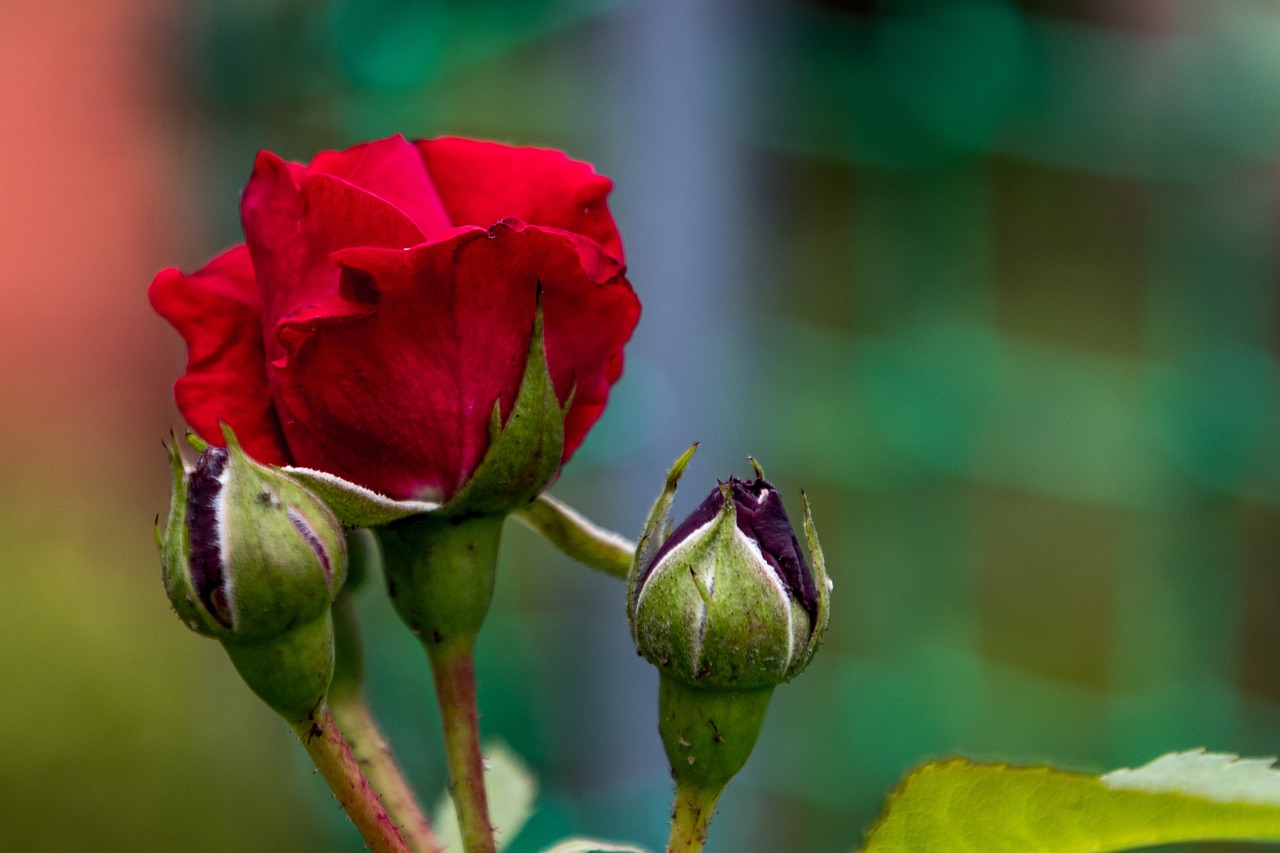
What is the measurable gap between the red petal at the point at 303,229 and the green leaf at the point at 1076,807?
157 millimetres

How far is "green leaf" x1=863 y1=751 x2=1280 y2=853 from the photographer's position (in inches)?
10.6

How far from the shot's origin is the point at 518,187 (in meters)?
0.34

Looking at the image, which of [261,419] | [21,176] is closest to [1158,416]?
[261,419]

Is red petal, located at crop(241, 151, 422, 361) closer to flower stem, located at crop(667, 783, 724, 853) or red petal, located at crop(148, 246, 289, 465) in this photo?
red petal, located at crop(148, 246, 289, 465)

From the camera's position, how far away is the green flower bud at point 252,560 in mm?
284

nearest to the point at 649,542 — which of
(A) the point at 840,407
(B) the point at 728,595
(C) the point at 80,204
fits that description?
(B) the point at 728,595

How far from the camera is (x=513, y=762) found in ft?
1.52

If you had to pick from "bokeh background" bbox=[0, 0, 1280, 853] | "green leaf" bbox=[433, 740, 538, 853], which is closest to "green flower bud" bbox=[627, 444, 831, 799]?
"green leaf" bbox=[433, 740, 538, 853]

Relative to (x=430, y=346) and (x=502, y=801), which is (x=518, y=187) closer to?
Answer: (x=430, y=346)

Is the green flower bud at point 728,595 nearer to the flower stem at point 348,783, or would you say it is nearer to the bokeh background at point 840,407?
the flower stem at point 348,783

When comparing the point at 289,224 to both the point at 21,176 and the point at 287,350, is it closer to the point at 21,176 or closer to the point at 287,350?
the point at 287,350

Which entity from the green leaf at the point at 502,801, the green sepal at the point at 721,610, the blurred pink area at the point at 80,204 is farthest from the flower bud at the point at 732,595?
the blurred pink area at the point at 80,204

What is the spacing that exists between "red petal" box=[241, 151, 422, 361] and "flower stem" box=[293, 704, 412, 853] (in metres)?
0.08

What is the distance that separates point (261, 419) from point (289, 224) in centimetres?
5
